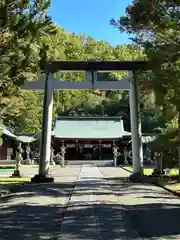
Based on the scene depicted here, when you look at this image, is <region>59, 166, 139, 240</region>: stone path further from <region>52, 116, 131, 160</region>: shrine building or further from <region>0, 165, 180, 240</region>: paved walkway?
<region>52, 116, 131, 160</region>: shrine building

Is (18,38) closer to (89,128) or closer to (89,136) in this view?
(89,136)

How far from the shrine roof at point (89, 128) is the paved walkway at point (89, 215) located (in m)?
35.9

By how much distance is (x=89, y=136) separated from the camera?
50.7 meters

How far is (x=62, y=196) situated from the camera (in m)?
13.4

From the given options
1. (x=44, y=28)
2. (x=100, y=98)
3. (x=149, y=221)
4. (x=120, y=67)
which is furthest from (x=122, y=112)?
(x=149, y=221)

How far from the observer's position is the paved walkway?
304 inches

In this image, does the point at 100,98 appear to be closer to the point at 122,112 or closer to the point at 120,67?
the point at 122,112

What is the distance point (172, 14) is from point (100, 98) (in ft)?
180

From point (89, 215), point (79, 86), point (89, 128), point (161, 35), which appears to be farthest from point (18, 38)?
point (89, 128)

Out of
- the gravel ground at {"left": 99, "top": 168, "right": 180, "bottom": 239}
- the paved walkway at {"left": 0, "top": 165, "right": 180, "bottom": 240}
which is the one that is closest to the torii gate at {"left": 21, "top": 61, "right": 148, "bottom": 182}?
the gravel ground at {"left": 99, "top": 168, "right": 180, "bottom": 239}

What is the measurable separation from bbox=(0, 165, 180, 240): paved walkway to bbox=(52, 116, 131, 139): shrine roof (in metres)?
35.9

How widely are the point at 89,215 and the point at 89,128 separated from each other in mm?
42997

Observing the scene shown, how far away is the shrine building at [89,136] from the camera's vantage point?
1978 inches

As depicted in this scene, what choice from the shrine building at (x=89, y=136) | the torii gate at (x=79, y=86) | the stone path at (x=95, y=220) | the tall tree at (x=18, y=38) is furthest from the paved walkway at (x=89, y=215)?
the shrine building at (x=89, y=136)
